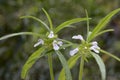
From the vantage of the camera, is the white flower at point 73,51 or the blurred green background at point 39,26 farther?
the blurred green background at point 39,26

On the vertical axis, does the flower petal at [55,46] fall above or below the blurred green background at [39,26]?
above

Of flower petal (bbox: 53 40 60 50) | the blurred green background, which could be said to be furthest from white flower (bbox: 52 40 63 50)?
the blurred green background

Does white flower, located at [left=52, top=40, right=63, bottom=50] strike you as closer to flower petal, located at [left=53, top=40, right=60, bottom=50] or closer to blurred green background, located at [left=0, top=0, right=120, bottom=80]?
flower petal, located at [left=53, top=40, right=60, bottom=50]

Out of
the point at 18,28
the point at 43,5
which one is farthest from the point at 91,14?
the point at 18,28

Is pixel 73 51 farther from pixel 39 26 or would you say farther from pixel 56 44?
pixel 39 26

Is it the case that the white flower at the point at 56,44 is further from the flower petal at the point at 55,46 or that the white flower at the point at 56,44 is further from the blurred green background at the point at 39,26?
the blurred green background at the point at 39,26

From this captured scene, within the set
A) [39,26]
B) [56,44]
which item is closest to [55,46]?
[56,44]

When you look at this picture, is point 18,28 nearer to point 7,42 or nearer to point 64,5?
point 7,42

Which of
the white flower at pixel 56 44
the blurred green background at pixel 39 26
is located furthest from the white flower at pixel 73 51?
the blurred green background at pixel 39 26

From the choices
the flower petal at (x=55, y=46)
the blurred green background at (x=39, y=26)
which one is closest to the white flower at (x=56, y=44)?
the flower petal at (x=55, y=46)
